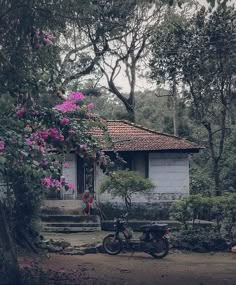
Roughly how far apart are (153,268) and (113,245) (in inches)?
83.7

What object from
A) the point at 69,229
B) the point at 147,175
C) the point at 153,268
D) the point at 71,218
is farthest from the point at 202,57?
the point at 153,268

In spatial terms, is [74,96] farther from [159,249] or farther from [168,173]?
[168,173]

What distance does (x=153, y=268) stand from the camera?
39.1 feet

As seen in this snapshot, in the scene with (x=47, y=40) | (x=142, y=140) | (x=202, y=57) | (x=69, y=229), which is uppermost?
(x=202, y=57)

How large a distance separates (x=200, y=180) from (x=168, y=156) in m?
2.88

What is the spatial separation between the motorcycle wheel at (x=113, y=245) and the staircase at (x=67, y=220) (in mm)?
3747

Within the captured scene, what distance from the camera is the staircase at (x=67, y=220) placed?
17.8 m

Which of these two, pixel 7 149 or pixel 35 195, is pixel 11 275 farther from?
pixel 35 195

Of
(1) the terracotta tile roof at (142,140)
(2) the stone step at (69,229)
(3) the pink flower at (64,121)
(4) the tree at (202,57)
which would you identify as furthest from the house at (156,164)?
(3) the pink flower at (64,121)

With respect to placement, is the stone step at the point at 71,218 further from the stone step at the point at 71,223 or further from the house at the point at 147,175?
the house at the point at 147,175

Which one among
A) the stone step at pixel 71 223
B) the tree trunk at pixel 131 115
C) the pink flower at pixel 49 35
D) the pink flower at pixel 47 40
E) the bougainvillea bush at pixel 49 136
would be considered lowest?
the stone step at pixel 71 223

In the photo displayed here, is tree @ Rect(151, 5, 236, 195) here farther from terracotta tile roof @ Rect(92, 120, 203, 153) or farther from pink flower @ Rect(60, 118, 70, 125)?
pink flower @ Rect(60, 118, 70, 125)

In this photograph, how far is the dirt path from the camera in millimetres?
10164

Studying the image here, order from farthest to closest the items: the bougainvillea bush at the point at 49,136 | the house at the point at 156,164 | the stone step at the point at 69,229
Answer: the house at the point at 156,164, the stone step at the point at 69,229, the bougainvillea bush at the point at 49,136
